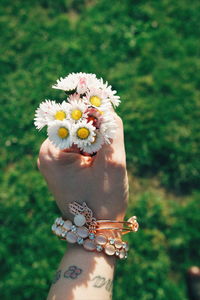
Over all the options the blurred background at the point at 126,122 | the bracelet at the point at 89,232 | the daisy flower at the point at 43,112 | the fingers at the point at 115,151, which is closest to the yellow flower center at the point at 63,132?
the daisy flower at the point at 43,112

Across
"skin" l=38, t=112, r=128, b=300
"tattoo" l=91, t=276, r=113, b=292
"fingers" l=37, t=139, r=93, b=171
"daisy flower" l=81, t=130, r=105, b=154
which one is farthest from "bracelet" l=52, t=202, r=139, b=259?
"daisy flower" l=81, t=130, r=105, b=154

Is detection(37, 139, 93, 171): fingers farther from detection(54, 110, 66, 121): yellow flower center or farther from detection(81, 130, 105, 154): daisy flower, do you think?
detection(54, 110, 66, 121): yellow flower center

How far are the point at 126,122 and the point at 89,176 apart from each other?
6.30 feet

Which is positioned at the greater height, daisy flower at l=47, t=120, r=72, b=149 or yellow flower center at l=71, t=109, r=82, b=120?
yellow flower center at l=71, t=109, r=82, b=120

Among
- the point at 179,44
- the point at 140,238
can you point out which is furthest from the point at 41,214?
the point at 179,44

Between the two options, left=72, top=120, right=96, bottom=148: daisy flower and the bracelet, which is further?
the bracelet

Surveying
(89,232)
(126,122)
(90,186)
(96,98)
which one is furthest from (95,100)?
(126,122)

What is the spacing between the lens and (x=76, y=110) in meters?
1.73

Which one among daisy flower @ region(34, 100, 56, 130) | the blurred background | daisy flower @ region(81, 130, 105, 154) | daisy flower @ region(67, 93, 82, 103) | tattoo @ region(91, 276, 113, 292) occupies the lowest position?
tattoo @ region(91, 276, 113, 292)

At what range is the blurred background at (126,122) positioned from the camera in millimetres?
3365

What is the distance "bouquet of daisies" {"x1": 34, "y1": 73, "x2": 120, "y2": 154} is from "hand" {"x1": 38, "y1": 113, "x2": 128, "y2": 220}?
0.25 m

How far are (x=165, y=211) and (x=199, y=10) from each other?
8.60ft

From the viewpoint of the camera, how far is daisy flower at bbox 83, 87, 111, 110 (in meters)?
1.78

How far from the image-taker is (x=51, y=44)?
13.9 ft
